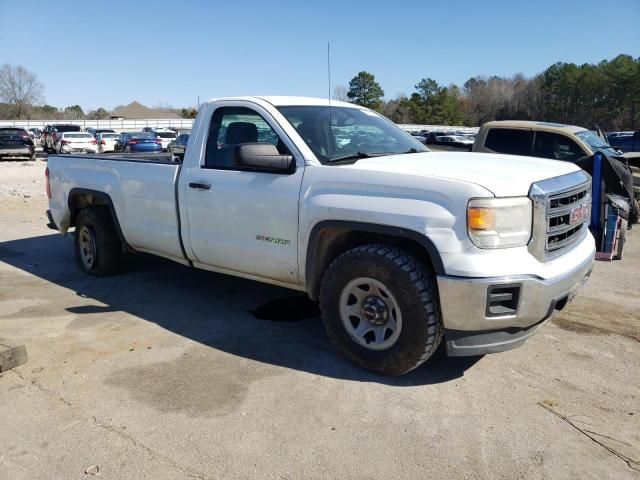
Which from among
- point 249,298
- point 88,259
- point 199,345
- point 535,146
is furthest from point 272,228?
point 535,146

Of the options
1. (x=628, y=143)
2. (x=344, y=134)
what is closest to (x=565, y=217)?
(x=344, y=134)

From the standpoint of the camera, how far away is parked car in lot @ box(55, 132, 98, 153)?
27125 millimetres

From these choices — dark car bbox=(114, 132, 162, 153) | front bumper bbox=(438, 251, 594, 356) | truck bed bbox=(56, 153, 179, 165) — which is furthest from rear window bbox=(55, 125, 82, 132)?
front bumper bbox=(438, 251, 594, 356)

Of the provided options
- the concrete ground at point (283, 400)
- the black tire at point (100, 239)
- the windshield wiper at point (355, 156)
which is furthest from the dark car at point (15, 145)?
the windshield wiper at point (355, 156)

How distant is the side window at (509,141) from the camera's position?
910 centimetres

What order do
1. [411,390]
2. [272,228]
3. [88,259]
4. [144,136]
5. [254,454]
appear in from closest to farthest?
[254,454]
[411,390]
[272,228]
[88,259]
[144,136]

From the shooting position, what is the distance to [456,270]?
3311 mm

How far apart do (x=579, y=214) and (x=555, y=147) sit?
5523 mm

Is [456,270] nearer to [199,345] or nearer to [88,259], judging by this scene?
[199,345]

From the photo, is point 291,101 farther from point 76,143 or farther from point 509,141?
point 76,143

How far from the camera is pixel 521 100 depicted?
278 ft

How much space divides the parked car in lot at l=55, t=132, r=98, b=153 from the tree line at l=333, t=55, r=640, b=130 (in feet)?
106

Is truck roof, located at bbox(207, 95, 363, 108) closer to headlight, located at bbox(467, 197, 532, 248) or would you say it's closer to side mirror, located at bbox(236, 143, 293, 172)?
side mirror, located at bbox(236, 143, 293, 172)

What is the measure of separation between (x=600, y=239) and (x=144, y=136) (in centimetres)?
2809
